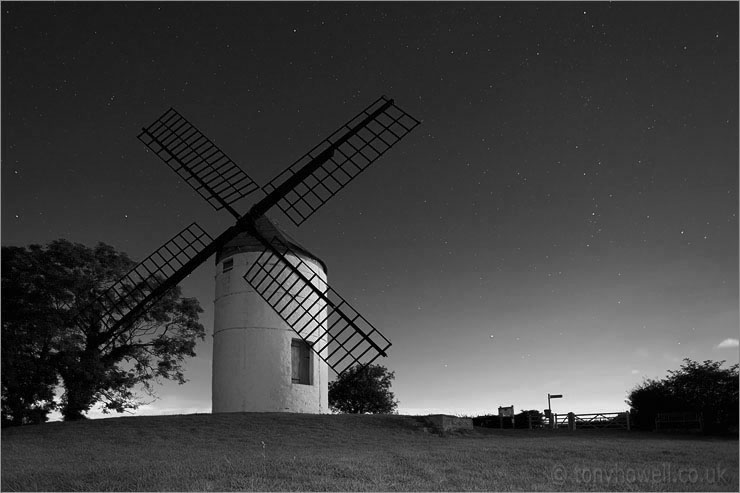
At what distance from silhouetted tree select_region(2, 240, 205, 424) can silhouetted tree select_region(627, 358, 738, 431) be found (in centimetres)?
2105

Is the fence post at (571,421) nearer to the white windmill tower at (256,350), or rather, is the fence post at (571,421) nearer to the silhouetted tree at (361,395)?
the white windmill tower at (256,350)

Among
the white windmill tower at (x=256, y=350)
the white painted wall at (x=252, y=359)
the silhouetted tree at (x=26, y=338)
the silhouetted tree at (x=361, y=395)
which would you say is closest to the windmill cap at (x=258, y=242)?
the white windmill tower at (x=256, y=350)

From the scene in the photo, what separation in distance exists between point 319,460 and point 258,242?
47.2 ft

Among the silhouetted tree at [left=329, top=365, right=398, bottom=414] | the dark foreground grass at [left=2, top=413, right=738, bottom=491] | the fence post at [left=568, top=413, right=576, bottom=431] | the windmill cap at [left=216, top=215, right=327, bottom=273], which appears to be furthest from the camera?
the silhouetted tree at [left=329, top=365, right=398, bottom=414]

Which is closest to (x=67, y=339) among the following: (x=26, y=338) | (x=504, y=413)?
(x=26, y=338)

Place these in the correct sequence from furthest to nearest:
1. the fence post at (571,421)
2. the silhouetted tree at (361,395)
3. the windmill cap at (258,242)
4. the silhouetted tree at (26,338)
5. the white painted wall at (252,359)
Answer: the silhouetted tree at (361,395) → the fence post at (571,421) → the windmill cap at (258,242) → the white painted wall at (252,359) → the silhouetted tree at (26,338)

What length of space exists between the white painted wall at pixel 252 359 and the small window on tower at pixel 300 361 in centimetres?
28

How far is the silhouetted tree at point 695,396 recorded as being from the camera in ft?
92.0

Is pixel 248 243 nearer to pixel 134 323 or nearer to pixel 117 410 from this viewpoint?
pixel 134 323

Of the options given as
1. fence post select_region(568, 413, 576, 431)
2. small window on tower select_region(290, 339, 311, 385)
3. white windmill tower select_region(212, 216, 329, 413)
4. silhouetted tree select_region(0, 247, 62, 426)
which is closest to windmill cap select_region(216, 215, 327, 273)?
white windmill tower select_region(212, 216, 329, 413)

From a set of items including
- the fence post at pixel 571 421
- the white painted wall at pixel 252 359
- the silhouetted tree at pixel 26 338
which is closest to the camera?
the silhouetted tree at pixel 26 338

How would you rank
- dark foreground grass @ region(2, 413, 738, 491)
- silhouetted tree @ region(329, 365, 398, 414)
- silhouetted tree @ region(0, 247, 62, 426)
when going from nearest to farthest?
dark foreground grass @ region(2, 413, 738, 491), silhouetted tree @ region(0, 247, 62, 426), silhouetted tree @ region(329, 365, 398, 414)

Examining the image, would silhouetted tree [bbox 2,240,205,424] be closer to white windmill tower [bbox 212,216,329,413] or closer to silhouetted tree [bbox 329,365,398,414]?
white windmill tower [bbox 212,216,329,413]

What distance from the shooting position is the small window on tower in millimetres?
28484
